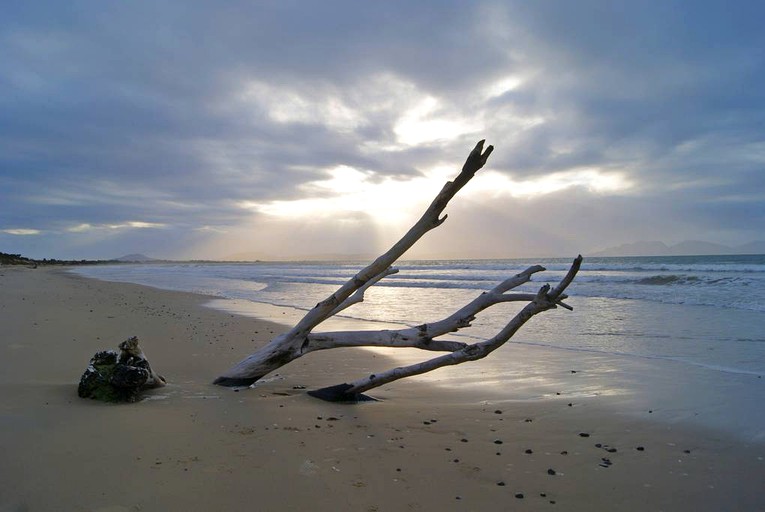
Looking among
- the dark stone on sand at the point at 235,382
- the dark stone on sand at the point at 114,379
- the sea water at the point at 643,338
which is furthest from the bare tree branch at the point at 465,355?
the dark stone on sand at the point at 114,379

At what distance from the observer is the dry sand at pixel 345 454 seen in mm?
3232

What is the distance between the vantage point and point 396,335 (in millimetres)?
5621

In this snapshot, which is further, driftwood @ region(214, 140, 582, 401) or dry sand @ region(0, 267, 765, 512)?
driftwood @ region(214, 140, 582, 401)

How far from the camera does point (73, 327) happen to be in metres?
10.1

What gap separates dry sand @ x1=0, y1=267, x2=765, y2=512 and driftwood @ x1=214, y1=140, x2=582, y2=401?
0.26 meters

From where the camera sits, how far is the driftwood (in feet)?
17.1

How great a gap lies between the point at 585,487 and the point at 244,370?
3951mm

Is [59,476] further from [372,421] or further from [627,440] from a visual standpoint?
[627,440]

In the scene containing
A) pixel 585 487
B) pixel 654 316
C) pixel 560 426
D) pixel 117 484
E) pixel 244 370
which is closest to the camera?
pixel 117 484

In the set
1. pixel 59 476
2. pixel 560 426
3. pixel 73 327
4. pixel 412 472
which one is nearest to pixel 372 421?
pixel 412 472

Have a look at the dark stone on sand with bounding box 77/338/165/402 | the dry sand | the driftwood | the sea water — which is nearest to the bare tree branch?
the driftwood

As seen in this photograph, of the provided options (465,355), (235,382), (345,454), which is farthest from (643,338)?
(345,454)

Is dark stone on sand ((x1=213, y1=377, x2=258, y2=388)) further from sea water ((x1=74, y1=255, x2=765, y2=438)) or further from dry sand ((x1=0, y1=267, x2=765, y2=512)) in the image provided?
sea water ((x1=74, y1=255, x2=765, y2=438))

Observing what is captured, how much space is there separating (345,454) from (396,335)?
1.83 meters
